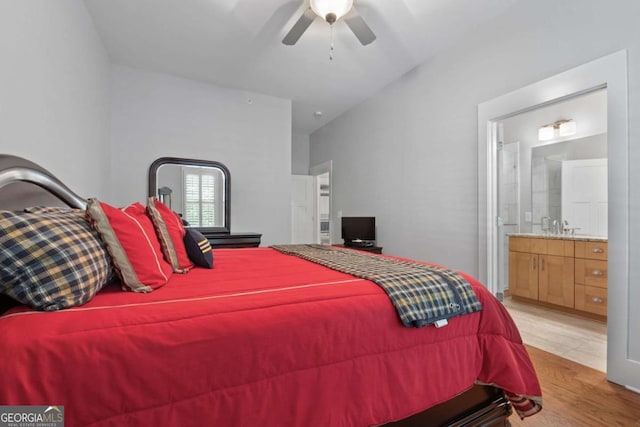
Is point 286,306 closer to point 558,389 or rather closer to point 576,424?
point 576,424

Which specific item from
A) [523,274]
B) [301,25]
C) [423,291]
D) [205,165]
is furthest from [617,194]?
[205,165]

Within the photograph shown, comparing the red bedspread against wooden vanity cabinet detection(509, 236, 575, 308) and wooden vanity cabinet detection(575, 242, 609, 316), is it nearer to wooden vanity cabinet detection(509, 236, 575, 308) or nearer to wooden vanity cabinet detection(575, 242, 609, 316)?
wooden vanity cabinet detection(575, 242, 609, 316)

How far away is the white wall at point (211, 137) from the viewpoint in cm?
349

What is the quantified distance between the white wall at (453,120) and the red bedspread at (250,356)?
146cm

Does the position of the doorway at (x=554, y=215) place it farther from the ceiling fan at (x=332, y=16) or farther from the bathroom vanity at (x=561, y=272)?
the ceiling fan at (x=332, y=16)

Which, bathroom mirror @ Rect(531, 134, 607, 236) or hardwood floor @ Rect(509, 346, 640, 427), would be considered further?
bathroom mirror @ Rect(531, 134, 607, 236)

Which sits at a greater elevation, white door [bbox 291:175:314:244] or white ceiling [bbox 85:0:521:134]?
white ceiling [bbox 85:0:521:134]

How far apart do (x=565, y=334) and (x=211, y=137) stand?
428 centimetres

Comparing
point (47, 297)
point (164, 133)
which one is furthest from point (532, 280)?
point (164, 133)

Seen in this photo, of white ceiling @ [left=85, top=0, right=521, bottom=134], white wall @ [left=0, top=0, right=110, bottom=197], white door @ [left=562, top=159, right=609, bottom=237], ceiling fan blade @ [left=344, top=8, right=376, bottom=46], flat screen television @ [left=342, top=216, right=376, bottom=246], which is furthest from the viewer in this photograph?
flat screen television @ [left=342, top=216, right=376, bottom=246]

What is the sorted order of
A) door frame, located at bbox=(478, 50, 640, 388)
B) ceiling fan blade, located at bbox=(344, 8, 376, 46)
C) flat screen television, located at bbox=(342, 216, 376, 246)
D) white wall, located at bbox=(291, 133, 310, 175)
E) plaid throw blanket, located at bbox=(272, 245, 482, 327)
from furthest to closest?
white wall, located at bbox=(291, 133, 310, 175) < flat screen television, located at bbox=(342, 216, 376, 246) < ceiling fan blade, located at bbox=(344, 8, 376, 46) < door frame, located at bbox=(478, 50, 640, 388) < plaid throw blanket, located at bbox=(272, 245, 482, 327)

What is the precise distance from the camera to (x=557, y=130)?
406 cm

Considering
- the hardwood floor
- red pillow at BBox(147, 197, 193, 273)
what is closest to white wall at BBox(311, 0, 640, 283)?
the hardwood floor

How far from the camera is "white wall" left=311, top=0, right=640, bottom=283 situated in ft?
6.60
